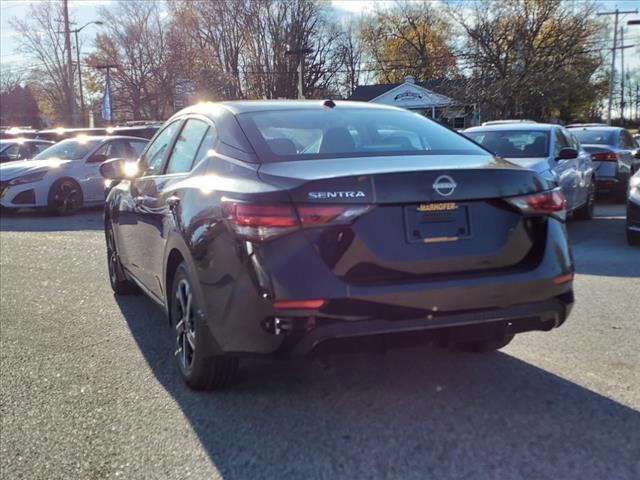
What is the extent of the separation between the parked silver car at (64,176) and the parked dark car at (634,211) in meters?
9.95

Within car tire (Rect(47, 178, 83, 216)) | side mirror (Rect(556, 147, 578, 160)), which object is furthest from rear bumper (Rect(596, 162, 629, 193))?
car tire (Rect(47, 178, 83, 216))

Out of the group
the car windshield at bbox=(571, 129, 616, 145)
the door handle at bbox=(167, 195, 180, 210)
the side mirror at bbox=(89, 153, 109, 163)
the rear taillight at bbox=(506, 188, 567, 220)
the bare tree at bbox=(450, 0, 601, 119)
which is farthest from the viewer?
the bare tree at bbox=(450, 0, 601, 119)

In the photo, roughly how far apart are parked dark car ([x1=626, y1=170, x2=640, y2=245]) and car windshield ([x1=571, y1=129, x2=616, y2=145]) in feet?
21.1

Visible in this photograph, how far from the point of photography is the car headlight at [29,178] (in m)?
13.5

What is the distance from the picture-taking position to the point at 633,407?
3512mm

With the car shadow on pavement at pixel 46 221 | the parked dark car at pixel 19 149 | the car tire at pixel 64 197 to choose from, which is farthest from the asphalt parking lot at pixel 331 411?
the parked dark car at pixel 19 149

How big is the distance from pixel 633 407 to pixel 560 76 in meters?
26.8

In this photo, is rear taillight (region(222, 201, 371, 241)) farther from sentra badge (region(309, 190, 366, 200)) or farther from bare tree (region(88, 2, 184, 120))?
bare tree (region(88, 2, 184, 120))

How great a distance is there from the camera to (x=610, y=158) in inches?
537

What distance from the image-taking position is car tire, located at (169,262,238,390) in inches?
144

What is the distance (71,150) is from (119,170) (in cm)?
938

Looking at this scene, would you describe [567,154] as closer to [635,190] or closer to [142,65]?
[635,190]

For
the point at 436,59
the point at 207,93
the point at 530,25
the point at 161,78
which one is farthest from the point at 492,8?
the point at 161,78

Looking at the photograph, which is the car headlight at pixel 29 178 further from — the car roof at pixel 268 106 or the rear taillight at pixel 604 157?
the rear taillight at pixel 604 157
